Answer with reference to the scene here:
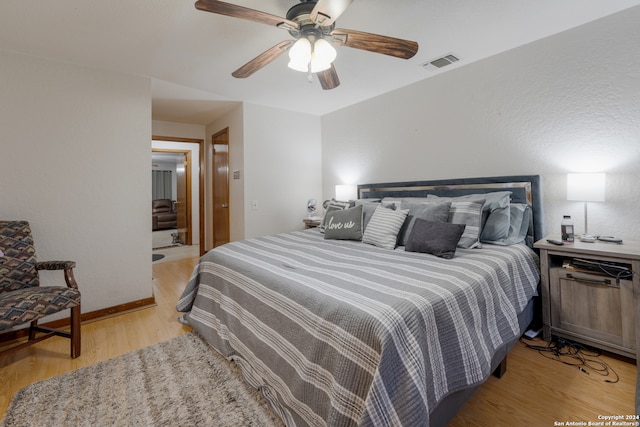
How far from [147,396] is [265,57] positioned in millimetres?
2272

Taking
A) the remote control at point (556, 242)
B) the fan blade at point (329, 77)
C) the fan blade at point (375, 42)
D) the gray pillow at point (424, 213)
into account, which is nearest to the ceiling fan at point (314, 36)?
the fan blade at point (375, 42)

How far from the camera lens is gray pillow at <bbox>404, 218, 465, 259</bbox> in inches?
76.6

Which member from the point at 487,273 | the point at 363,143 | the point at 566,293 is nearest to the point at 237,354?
the point at 487,273

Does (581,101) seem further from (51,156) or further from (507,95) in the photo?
(51,156)

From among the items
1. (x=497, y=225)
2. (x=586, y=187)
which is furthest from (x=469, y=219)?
(x=586, y=187)

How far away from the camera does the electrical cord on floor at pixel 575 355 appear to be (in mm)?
1785

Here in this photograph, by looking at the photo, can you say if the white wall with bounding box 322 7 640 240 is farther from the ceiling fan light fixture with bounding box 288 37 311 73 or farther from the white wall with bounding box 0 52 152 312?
the white wall with bounding box 0 52 152 312

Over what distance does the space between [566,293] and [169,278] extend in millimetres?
4412

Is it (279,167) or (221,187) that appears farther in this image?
(221,187)

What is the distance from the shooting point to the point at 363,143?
3.88m

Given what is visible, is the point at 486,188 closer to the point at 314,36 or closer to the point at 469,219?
the point at 469,219

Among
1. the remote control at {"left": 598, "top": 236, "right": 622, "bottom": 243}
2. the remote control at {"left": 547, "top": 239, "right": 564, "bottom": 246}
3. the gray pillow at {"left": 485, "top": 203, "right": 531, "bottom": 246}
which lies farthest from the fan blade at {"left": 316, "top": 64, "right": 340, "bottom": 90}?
the remote control at {"left": 598, "top": 236, "right": 622, "bottom": 243}

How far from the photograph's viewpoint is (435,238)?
2.02 metres

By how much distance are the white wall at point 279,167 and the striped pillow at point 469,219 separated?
245cm
